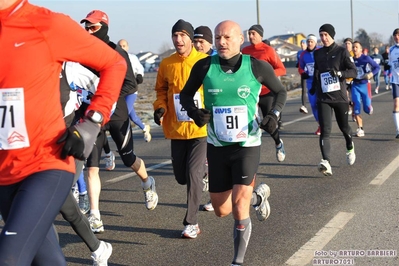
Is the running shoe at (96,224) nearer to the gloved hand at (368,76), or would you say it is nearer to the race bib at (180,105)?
the race bib at (180,105)

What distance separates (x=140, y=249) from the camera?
597cm

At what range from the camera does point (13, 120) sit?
3.52 metres

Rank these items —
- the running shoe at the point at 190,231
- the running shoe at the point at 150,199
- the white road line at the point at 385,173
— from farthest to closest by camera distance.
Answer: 1. the white road line at the point at 385,173
2. the running shoe at the point at 150,199
3. the running shoe at the point at 190,231

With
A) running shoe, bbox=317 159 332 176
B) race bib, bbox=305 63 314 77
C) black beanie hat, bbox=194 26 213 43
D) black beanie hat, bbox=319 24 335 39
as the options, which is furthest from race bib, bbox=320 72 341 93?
race bib, bbox=305 63 314 77

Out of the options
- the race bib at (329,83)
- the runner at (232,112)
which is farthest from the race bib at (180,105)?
the race bib at (329,83)

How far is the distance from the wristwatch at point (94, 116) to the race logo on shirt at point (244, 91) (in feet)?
6.13

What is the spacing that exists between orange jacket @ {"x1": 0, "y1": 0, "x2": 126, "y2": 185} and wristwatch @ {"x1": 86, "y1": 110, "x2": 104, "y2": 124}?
16cm

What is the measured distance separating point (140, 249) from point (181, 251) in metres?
0.38

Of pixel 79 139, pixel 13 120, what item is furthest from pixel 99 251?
pixel 13 120

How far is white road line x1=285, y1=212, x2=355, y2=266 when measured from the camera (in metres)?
5.44

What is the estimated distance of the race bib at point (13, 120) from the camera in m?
3.50

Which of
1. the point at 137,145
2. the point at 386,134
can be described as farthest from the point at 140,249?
the point at 386,134

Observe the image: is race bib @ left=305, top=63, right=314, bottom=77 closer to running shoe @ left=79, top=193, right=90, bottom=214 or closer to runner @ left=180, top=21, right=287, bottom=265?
running shoe @ left=79, top=193, right=90, bottom=214

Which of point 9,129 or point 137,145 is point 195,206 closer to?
point 9,129
